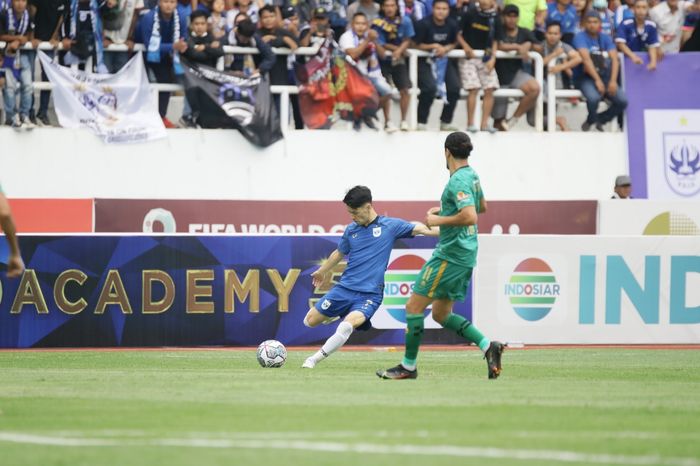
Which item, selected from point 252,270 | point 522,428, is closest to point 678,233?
point 252,270

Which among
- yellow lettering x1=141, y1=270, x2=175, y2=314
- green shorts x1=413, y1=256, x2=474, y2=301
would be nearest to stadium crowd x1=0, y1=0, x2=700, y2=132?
yellow lettering x1=141, y1=270, x2=175, y2=314

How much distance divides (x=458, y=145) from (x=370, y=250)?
235 centimetres

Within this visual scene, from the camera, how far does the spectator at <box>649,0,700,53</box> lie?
80.6ft

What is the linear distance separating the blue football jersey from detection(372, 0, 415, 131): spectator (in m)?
8.64

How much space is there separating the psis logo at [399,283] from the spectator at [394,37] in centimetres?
473

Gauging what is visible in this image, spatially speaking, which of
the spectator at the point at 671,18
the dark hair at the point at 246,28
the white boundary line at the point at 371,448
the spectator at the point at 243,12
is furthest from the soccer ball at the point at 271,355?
the spectator at the point at 671,18

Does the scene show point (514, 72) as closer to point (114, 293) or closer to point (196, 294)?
point (196, 294)

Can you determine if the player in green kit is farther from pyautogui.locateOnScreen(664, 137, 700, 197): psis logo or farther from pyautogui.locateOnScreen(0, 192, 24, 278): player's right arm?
pyautogui.locateOnScreen(664, 137, 700, 197): psis logo

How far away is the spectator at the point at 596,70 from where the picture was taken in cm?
2353

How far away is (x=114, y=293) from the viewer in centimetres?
1811

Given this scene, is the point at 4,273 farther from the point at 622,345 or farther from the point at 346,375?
the point at 622,345

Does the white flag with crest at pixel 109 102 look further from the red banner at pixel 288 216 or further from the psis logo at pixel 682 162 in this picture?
the psis logo at pixel 682 162

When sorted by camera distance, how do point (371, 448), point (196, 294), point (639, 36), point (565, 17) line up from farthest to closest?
point (639, 36), point (565, 17), point (196, 294), point (371, 448)

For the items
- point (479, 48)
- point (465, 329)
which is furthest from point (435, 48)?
point (465, 329)
